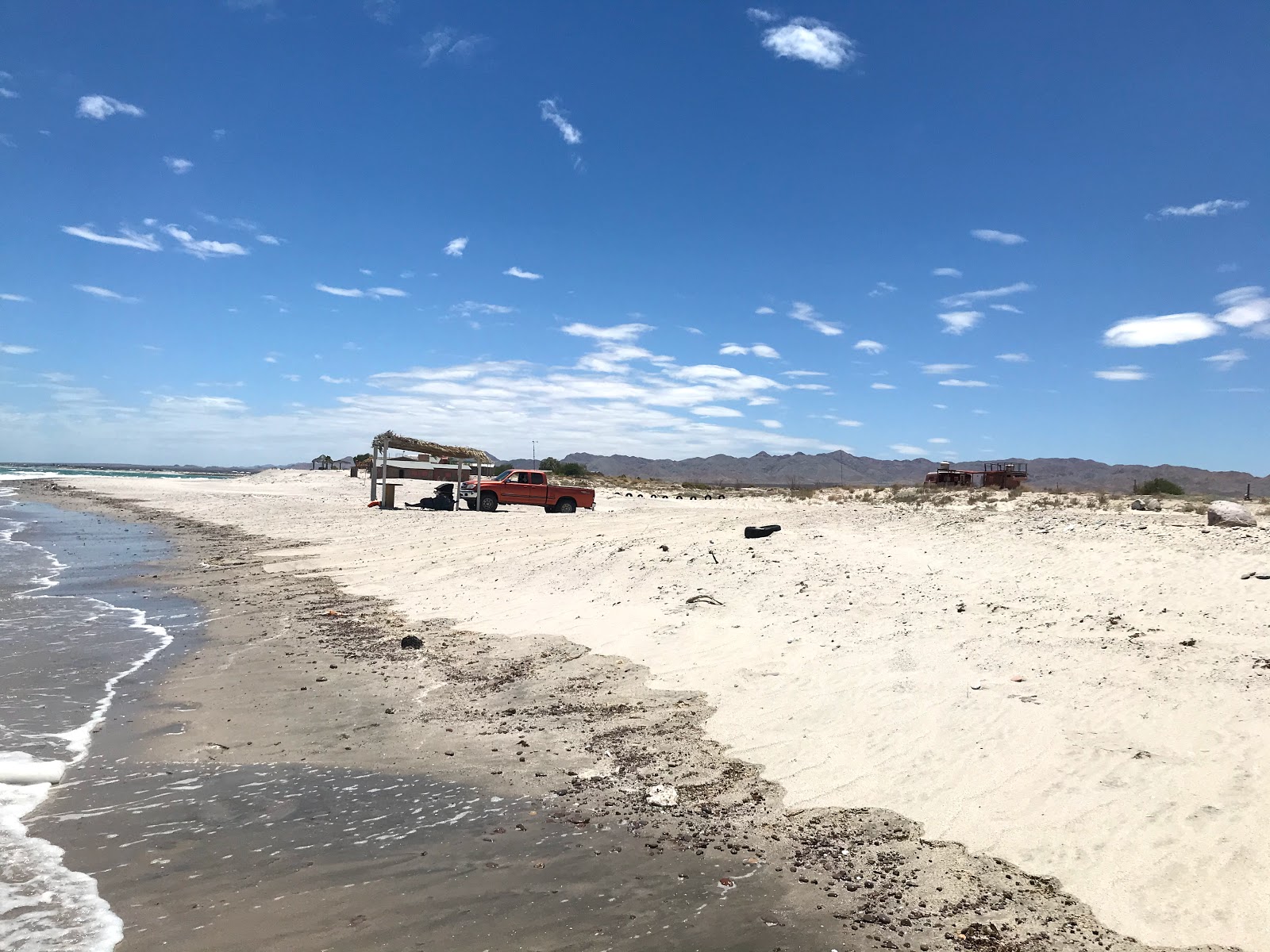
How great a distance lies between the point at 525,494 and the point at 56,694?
2428 cm

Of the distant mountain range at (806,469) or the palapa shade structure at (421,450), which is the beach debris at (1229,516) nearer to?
the palapa shade structure at (421,450)

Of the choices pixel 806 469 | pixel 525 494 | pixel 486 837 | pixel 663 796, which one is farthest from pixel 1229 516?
pixel 806 469

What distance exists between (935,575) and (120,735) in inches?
399

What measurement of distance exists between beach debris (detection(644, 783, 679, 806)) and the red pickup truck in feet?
86.5

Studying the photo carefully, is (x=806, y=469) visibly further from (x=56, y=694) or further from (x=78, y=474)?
(x=56, y=694)

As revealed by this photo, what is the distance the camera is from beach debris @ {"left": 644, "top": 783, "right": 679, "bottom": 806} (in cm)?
573

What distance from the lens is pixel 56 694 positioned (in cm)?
848

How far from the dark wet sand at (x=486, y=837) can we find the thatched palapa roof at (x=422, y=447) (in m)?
26.2

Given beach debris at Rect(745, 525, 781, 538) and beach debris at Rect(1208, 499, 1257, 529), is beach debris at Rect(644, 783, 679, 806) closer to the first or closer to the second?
beach debris at Rect(745, 525, 781, 538)

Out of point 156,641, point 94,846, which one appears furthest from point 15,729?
point 156,641

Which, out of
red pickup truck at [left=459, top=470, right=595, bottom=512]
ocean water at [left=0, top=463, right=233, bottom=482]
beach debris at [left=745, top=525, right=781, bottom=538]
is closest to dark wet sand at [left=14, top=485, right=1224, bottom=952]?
beach debris at [left=745, top=525, right=781, bottom=538]

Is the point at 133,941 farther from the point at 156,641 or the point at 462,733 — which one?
the point at 156,641

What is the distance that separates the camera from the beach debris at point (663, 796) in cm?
573

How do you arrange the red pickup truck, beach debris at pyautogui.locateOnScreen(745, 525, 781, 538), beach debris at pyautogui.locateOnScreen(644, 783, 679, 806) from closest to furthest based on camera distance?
1. beach debris at pyautogui.locateOnScreen(644, 783, 679, 806)
2. beach debris at pyautogui.locateOnScreen(745, 525, 781, 538)
3. the red pickup truck
